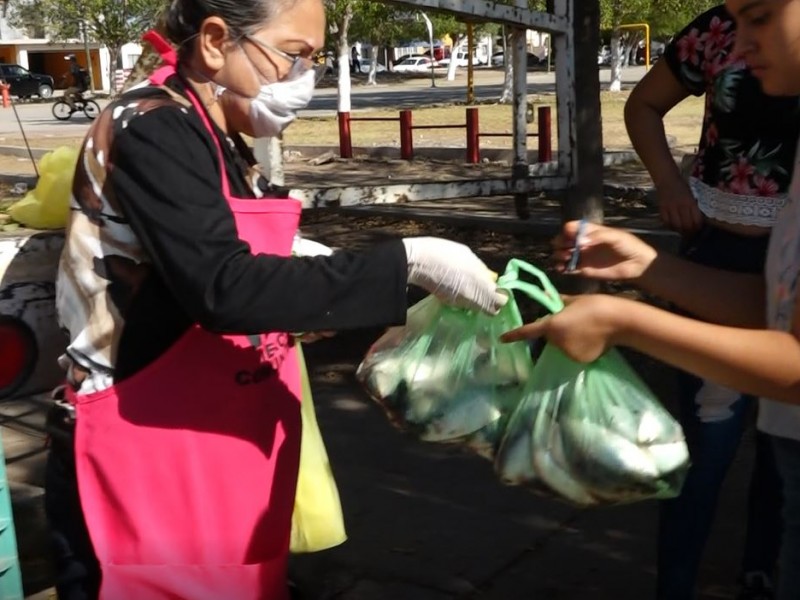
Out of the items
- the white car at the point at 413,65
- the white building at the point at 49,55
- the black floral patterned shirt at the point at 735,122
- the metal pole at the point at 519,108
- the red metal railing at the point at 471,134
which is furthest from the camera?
the white car at the point at 413,65

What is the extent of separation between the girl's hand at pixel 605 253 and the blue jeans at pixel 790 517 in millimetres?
451

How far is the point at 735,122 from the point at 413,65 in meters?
70.5

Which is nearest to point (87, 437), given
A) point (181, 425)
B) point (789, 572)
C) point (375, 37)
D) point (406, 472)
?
point (181, 425)

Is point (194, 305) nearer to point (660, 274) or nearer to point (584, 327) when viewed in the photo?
point (584, 327)

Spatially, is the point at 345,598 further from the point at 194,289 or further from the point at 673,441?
the point at 194,289

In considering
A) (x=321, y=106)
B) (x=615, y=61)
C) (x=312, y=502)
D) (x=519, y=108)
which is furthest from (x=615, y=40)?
(x=312, y=502)

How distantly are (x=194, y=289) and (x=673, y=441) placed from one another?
95 cm

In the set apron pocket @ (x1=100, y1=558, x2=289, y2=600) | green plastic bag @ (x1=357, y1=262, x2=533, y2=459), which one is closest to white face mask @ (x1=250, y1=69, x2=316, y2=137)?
green plastic bag @ (x1=357, y1=262, x2=533, y2=459)

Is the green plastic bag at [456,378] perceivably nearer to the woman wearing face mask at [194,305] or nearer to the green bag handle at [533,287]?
the green bag handle at [533,287]

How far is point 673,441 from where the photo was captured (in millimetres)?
2221

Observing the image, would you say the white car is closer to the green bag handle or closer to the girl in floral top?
the green bag handle

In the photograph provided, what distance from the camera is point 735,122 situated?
2932 millimetres

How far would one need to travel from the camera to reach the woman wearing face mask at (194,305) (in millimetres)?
1852

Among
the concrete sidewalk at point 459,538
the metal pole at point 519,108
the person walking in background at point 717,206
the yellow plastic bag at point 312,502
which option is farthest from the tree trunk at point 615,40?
the yellow plastic bag at point 312,502
